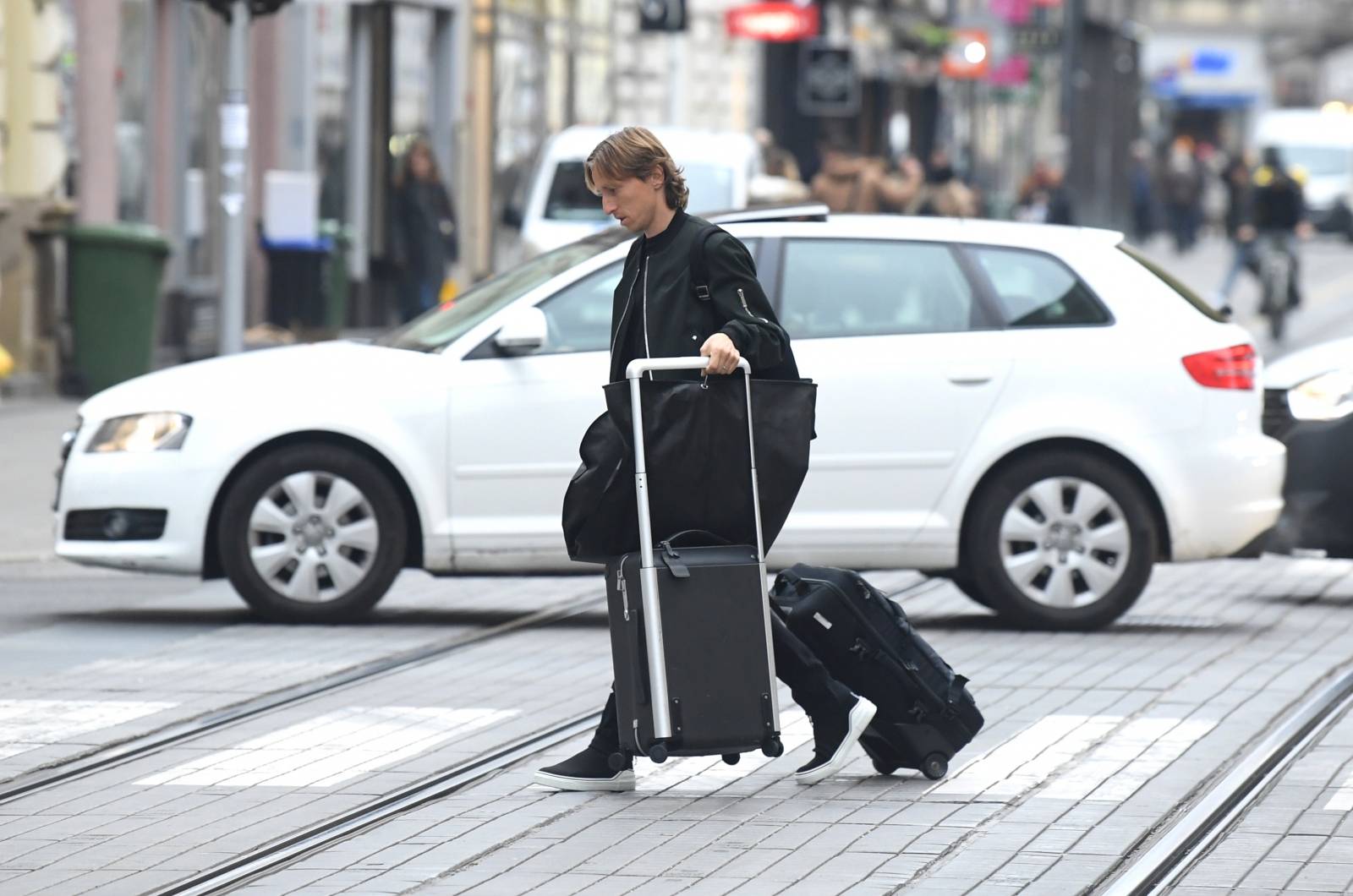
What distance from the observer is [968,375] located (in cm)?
1042

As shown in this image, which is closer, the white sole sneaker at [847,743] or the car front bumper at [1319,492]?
the white sole sneaker at [847,743]

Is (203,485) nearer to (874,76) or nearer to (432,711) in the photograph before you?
(432,711)

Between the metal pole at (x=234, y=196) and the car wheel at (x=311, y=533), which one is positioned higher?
the metal pole at (x=234, y=196)

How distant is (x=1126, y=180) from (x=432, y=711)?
6622cm

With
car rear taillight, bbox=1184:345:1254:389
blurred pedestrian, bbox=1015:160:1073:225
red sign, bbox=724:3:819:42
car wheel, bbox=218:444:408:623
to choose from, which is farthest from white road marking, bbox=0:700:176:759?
red sign, bbox=724:3:819:42

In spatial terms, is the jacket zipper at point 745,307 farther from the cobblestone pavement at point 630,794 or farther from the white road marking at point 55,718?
the white road marking at point 55,718

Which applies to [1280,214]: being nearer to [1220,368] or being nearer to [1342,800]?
[1220,368]

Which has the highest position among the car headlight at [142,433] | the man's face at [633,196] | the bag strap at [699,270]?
the man's face at [633,196]

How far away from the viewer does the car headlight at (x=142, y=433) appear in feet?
33.9

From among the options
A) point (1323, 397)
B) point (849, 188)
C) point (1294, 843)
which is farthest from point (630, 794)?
point (849, 188)

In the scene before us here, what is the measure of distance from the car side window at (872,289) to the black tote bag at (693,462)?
3577 mm

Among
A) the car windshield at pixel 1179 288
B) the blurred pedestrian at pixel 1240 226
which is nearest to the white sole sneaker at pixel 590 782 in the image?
the car windshield at pixel 1179 288

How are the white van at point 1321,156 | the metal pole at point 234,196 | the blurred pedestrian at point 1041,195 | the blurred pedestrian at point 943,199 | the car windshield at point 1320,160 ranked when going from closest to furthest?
the metal pole at point 234,196 → the blurred pedestrian at point 943,199 → the blurred pedestrian at point 1041,195 → the white van at point 1321,156 → the car windshield at point 1320,160

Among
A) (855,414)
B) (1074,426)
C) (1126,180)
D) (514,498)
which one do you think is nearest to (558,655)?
(514,498)
